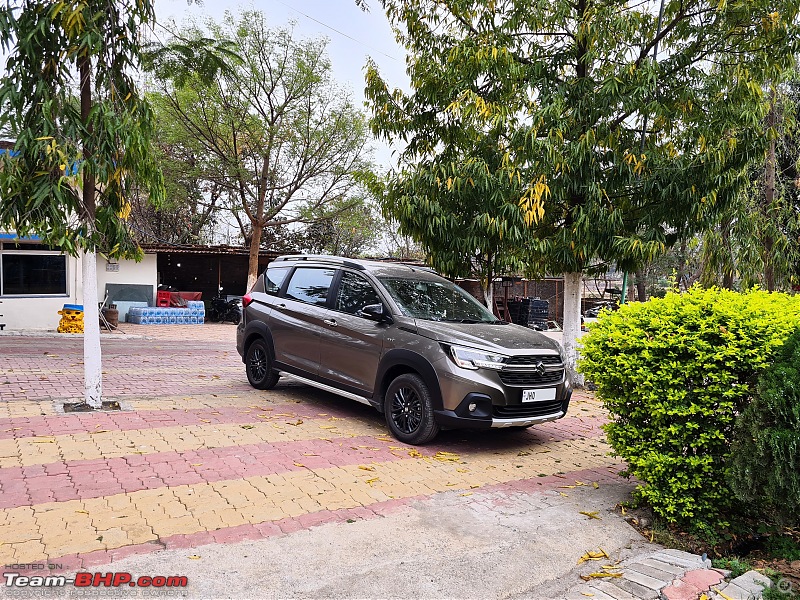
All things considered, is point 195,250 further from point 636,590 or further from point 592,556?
point 636,590

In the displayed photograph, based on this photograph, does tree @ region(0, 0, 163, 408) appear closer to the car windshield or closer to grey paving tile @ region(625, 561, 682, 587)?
the car windshield

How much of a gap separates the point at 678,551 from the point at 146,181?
6433mm

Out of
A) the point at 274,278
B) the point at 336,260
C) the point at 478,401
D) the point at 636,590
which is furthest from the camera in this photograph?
the point at 274,278

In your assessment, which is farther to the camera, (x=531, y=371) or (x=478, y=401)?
(x=531, y=371)

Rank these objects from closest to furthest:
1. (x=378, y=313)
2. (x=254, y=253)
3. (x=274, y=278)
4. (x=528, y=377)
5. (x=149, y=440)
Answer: (x=149, y=440) → (x=528, y=377) → (x=378, y=313) → (x=274, y=278) → (x=254, y=253)

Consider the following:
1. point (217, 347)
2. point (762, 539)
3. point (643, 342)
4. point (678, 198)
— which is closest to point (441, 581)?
point (643, 342)

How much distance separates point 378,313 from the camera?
6395 mm

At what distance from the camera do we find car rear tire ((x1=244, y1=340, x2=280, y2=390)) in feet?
27.1

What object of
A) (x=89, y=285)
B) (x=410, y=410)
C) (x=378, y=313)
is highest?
(x=89, y=285)

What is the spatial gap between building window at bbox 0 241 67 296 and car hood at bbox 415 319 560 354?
45.1 ft

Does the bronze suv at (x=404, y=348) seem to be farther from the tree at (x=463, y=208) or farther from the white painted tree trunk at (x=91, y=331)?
the white painted tree trunk at (x=91, y=331)

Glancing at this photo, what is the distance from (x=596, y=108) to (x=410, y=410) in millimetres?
5527
